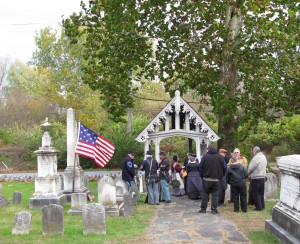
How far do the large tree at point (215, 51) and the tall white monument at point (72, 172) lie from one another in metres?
3.23

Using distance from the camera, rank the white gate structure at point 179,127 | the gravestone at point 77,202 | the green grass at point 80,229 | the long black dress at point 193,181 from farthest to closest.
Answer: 1. the white gate structure at point 179,127
2. the long black dress at point 193,181
3. the gravestone at point 77,202
4. the green grass at point 80,229

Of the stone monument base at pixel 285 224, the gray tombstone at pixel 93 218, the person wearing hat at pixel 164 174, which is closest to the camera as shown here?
the stone monument base at pixel 285 224

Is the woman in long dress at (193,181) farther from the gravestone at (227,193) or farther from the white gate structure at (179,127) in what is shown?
the white gate structure at (179,127)

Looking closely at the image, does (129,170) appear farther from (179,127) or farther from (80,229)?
(80,229)

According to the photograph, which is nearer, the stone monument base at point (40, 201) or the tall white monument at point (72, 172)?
the stone monument base at point (40, 201)

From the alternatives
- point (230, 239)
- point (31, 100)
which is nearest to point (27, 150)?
point (31, 100)

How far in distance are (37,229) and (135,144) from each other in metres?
23.9

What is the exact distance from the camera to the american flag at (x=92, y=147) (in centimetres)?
1611

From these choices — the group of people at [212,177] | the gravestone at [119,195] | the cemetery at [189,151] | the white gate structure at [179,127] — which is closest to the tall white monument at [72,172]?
the cemetery at [189,151]

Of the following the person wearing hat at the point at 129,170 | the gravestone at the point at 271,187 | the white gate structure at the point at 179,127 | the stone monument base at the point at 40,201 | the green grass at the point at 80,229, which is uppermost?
the white gate structure at the point at 179,127

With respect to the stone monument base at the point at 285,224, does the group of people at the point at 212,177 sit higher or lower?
higher

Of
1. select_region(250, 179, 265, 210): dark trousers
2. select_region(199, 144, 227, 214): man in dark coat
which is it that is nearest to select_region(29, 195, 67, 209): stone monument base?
select_region(199, 144, 227, 214): man in dark coat

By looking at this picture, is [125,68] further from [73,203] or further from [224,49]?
[73,203]

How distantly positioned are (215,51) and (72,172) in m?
8.32
